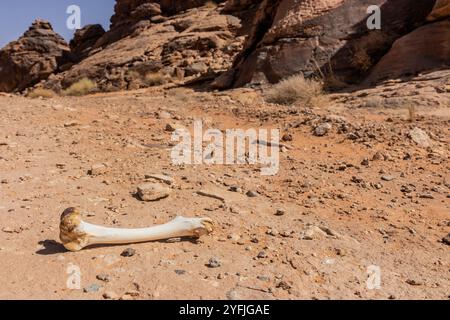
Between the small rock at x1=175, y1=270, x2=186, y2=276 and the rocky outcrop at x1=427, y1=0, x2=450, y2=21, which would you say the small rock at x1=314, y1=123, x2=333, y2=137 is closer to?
the small rock at x1=175, y1=270, x2=186, y2=276

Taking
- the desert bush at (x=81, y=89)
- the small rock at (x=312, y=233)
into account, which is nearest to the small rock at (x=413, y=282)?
the small rock at (x=312, y=233)

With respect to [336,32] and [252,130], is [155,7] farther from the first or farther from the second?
[252,130]

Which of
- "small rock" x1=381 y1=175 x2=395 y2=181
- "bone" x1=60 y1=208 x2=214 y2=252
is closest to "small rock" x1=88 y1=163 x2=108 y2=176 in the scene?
"bone" x1=60 y1=208 x2=214 y2=252

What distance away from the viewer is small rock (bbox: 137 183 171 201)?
310cm

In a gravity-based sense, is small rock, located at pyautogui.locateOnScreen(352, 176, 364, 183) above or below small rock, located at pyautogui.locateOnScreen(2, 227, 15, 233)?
Answer: above

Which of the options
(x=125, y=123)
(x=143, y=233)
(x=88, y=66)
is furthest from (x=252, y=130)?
(x=88, y=66)

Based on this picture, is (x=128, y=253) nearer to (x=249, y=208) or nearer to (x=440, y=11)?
(x=249, y=208)

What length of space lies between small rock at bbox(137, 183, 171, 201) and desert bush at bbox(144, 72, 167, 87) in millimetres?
9962

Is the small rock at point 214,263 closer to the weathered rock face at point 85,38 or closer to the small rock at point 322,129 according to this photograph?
the small rock at point 322,129

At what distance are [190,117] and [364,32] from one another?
4.49m

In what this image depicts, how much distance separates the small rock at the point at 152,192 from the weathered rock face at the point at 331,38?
5.64m

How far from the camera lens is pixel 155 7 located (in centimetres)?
2045

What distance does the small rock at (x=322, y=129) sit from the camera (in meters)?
4.95

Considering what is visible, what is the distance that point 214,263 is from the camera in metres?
2.22
